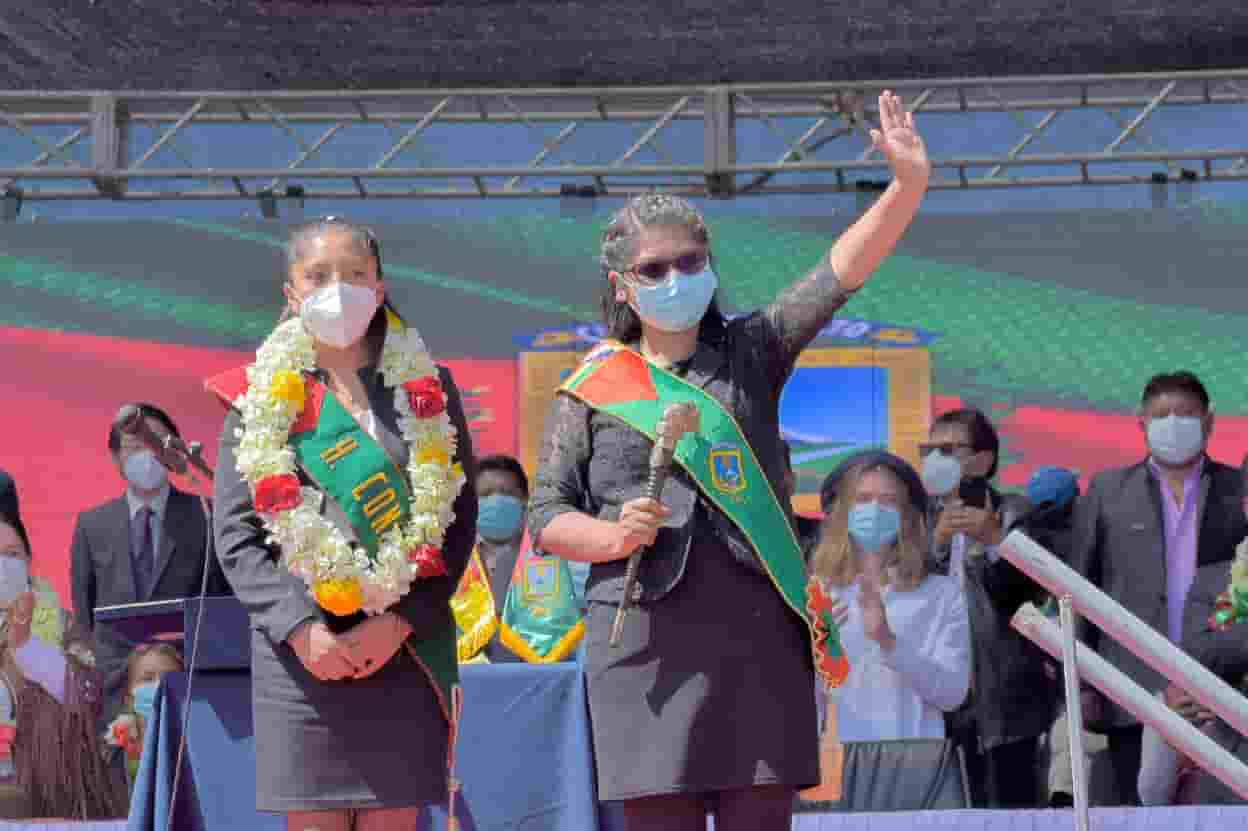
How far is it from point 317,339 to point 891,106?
122 centimetres

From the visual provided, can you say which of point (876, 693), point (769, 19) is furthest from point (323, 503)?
point (769, 19)

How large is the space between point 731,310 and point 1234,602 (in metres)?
3.08

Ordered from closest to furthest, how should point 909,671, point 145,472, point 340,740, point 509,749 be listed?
1. point 340,740
2. point 509,749
3. point 909,671
4. point 145,472

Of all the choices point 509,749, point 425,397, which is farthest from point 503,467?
point 425,397

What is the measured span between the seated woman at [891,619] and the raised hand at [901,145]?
2849mm

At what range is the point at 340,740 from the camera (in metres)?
3.54

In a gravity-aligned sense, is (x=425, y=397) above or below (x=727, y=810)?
above

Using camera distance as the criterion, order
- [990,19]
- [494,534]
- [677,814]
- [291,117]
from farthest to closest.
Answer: [291,117]
[990,19]
[494,534]
[677,814]

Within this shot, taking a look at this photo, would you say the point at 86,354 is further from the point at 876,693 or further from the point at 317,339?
the point at 317,339

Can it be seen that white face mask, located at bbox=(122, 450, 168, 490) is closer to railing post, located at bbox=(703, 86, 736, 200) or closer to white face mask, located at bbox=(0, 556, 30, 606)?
white face mask, located at bbox=(0, 556, 30, 606)

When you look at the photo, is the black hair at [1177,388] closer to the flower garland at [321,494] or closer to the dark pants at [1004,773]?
the dark pants at [1004,773]

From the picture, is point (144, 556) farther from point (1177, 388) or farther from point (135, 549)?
point (1177, 388)

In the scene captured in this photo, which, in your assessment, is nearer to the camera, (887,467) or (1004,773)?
(887,467)

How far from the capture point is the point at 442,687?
3.65 m
